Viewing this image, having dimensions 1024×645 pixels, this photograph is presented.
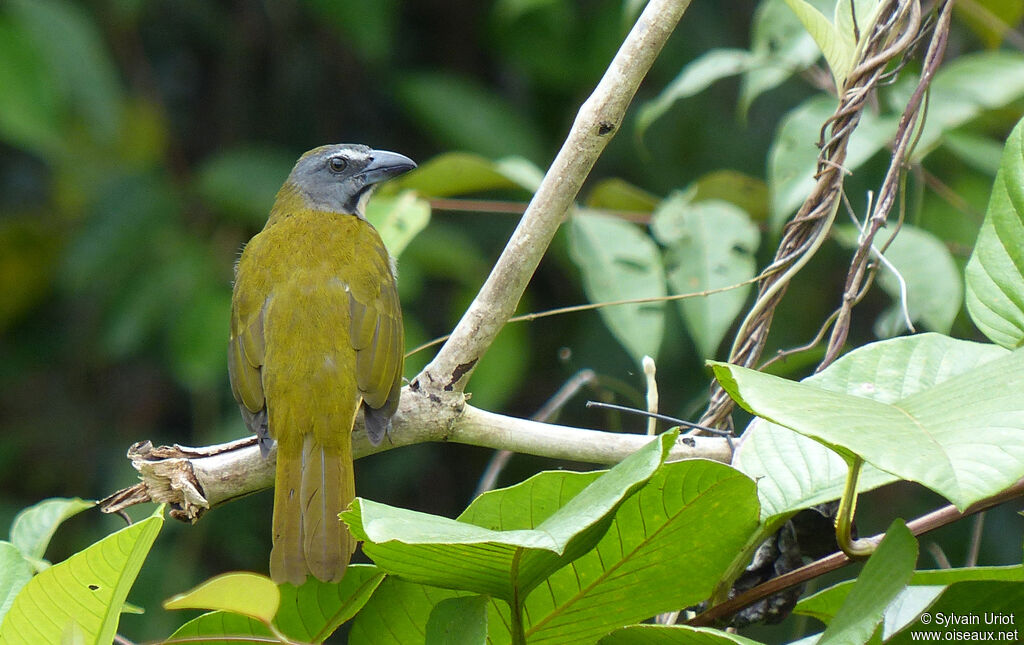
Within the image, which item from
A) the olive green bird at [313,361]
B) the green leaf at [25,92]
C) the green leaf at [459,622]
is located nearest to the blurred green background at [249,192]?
the green leaf at [25,92]

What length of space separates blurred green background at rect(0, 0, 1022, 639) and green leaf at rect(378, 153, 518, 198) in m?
0.76

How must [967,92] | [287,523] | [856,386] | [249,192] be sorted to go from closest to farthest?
[856,386] < [287,523] < [967,92] < [249,192]

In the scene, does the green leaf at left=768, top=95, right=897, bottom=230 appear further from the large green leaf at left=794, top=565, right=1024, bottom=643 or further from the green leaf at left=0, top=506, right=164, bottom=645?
the green leaf at left=0, top=506, right=164, bottom=645

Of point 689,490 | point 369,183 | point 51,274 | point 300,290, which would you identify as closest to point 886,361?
point 689,490

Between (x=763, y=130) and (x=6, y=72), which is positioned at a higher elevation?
(x=6, y=72)

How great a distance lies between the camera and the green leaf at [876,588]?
3.56 feet

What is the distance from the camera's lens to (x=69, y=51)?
12.6ft

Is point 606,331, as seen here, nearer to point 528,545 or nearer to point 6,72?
point 6,72

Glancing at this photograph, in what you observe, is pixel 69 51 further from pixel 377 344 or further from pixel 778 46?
pixel 778 46

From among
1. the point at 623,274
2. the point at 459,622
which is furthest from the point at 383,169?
the point at 459,622

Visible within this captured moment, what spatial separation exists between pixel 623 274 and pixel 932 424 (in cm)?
148

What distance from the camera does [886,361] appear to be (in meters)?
1.46

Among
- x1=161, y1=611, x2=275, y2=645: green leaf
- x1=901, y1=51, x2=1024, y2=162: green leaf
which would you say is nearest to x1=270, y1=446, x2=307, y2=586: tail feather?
x1=161, y1=611, x2=275, y2=645: green leaf

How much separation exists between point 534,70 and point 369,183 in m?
1.42
